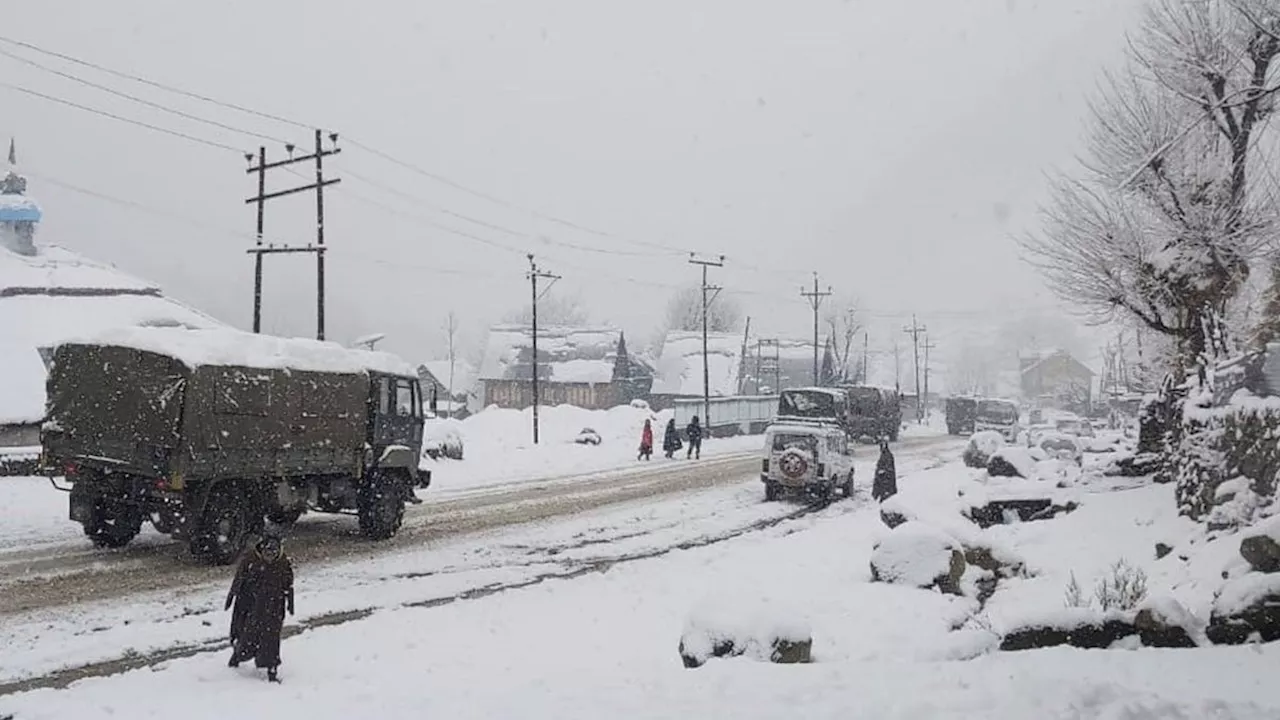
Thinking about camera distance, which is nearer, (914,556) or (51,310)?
(914,556)

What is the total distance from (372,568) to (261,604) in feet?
17.5

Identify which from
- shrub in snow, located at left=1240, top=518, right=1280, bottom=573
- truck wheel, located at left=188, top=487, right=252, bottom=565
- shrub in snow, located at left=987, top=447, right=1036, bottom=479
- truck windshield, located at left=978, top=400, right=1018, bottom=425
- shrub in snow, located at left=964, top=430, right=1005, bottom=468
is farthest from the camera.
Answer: truck windshield, located at left=978, top=400, right=1018, bottom=425

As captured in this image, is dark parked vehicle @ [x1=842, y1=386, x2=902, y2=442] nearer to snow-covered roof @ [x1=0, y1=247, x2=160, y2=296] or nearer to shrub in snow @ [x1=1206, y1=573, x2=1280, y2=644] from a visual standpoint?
snow-covered roof @ [x1=0, y1=247, x2=160, y2=296]

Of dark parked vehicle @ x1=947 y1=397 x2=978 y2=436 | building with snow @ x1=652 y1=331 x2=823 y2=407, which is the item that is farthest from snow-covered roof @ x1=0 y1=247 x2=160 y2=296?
dark parked vehicle @ x1=947 y1=397 x2=978 y2=436

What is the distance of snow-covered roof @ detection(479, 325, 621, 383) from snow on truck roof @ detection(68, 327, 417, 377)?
187 ft

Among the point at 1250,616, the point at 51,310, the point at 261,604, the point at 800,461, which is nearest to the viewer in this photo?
the point at 1250,616

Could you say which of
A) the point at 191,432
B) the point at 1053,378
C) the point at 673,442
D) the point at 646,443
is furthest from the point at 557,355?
the point at 1053,378

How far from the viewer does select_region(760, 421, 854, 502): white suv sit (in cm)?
2534

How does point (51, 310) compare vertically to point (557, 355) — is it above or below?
below

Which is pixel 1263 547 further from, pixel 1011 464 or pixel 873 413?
pixel 873 413

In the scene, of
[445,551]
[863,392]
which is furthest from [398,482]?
[863,392]

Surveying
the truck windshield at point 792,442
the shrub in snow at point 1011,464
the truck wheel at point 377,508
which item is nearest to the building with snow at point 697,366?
the shrub in snow at point 1011,464

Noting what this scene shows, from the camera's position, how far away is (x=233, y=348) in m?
14.4

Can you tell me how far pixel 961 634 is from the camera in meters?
9.91
